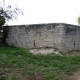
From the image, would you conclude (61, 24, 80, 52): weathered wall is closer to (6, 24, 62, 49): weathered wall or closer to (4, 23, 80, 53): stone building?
(4, 23, 80, 53): stone building

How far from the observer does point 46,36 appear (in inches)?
542

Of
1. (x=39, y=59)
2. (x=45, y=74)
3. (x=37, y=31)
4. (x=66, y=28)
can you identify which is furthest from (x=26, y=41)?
(x=45, y=74)

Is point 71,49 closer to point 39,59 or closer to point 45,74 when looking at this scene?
point 39,59

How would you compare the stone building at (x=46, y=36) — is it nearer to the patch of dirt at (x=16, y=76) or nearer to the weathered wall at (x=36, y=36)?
the weathered wall at (x=36, y=36)

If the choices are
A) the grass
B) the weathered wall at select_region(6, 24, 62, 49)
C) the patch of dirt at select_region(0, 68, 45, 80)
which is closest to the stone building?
the weathered wall at select_region(6, 24, 62, 49)

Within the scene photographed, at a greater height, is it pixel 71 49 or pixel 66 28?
pixel 66 28

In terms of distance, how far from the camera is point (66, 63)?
10281 millimetres

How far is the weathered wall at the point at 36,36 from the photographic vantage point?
44.2 feet

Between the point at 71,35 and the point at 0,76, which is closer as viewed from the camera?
the point at 0,76

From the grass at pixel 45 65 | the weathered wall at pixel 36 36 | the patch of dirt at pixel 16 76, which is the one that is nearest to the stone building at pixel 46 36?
the weathered wall at pixel 36 36

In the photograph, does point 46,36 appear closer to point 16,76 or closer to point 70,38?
point 70,38

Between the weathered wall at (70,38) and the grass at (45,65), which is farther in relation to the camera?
the weathered wall at (70,38)

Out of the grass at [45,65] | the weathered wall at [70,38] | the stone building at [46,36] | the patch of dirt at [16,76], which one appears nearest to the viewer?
the patch of dirt at [16,76]

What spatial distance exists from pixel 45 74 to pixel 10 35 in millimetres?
7362
